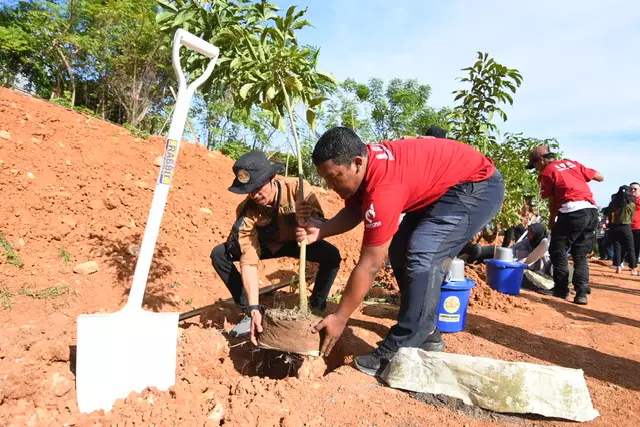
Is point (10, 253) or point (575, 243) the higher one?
point (575, 243)

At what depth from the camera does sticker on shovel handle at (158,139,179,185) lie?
6.66ft

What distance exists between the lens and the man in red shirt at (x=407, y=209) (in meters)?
2.08

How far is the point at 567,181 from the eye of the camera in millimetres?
4590

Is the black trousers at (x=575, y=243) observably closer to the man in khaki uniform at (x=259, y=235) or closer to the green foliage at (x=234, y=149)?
the man in khaki uniform at (x=259, y=235)

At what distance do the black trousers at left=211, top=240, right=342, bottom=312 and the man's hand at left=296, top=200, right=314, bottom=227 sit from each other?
0.48m

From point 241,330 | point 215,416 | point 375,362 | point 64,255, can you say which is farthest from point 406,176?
point 64,255

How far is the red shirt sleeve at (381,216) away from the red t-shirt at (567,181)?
11.3 feet

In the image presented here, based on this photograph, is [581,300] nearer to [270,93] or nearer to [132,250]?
[270,93]

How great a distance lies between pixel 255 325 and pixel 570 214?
387cm

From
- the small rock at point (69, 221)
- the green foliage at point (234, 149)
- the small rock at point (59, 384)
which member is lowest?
the small rock at point (59, 384)

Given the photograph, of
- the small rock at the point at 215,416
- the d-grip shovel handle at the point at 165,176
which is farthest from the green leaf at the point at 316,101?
the small rock at the point at 215,416

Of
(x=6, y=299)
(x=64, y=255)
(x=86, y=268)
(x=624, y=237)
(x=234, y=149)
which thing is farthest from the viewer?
(x=234, y=149)

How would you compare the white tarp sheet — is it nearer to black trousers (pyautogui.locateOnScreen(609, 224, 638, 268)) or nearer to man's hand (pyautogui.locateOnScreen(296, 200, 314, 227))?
man's hand (pyautogui.locateOnScreen(296, 200, 314, 227))

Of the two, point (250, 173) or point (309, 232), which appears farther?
point (309, 232)
